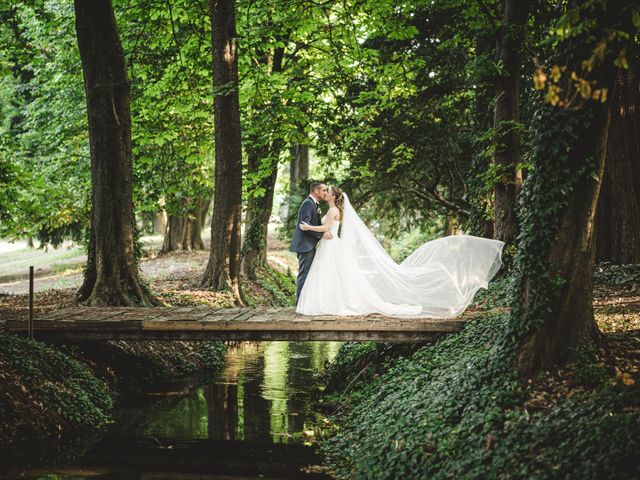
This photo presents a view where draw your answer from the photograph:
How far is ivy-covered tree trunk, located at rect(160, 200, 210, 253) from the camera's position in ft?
95.7

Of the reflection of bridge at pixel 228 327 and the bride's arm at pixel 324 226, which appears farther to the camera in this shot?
the bride's arm at pixel 324 226

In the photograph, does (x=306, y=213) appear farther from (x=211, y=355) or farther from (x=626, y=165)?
(x=626, y=165)

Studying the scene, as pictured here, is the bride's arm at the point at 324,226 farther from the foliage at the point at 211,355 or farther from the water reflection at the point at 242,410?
the foliage at the point at 211,355

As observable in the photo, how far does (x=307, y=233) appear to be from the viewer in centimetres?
1145

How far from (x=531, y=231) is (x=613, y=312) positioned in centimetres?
373

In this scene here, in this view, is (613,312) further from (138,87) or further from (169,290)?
(138,87)

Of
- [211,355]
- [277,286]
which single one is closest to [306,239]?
[211,355]

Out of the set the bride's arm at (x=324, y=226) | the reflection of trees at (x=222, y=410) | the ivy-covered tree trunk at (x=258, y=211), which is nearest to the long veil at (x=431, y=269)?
the bride's arm at (x=324, y=226)

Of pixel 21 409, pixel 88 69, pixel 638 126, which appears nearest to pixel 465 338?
pixel 21 409

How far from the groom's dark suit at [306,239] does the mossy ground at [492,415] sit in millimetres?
2739

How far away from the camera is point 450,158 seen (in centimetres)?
1966

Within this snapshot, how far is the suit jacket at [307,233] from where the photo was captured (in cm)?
1131

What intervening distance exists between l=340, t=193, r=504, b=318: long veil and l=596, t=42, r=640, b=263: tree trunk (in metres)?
4.95

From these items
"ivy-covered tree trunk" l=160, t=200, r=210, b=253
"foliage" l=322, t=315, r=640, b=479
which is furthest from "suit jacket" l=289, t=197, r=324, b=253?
"ivy-covered tree trunk" l=160, t=200, r=210, b=253
